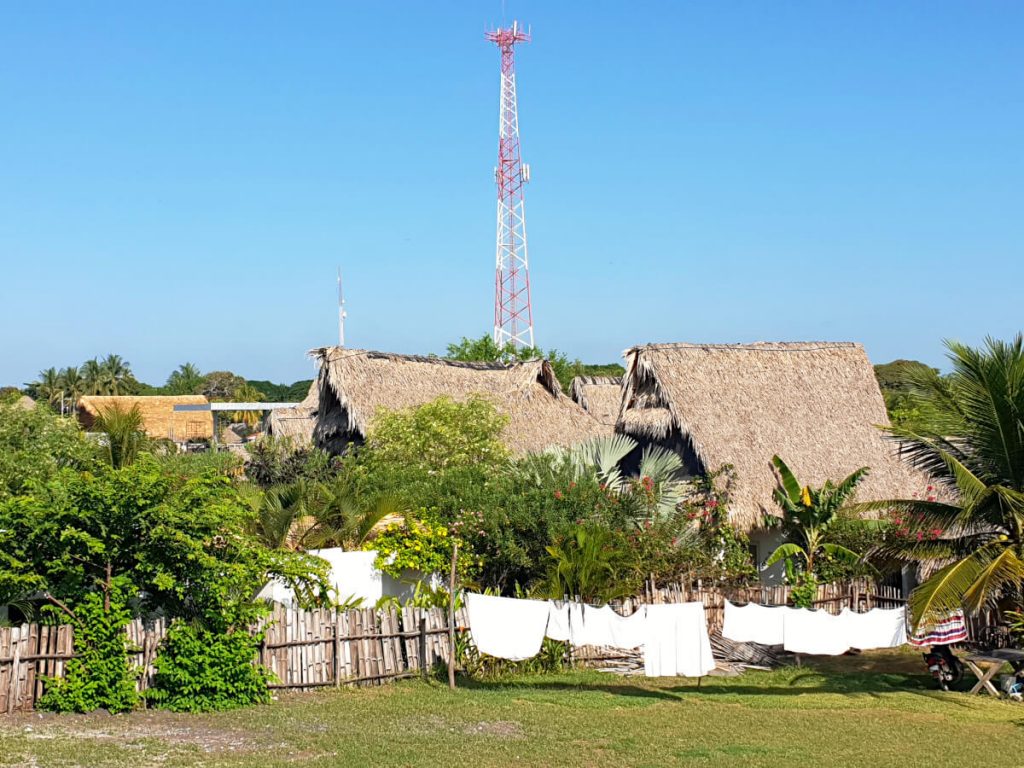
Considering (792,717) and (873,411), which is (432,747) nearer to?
(792,717)

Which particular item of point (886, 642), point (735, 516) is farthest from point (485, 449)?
point (886, 642)

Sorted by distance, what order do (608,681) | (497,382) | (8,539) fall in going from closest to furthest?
(8,539)
(608,681)
(497,382)

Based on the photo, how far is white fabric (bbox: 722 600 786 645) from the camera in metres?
13.1

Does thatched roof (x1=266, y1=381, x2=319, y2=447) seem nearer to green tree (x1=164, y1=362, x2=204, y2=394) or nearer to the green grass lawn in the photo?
the green grass lawn

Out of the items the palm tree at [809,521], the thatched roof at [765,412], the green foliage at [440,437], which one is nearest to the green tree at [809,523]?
the palm tree at [809,521]

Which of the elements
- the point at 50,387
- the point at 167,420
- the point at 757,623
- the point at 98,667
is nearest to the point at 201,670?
the point at 98,667

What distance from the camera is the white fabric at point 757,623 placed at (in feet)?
42.9

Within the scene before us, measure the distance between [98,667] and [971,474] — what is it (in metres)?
9.65

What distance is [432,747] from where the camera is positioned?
1027 centimetres

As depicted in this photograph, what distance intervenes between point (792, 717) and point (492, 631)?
3.48 m

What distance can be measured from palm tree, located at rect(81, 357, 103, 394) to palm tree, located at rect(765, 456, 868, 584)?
62.1 meters

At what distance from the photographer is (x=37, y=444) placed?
16.8 meters

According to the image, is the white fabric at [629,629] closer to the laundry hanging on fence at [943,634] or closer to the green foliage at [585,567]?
the green foliage at [585,567]

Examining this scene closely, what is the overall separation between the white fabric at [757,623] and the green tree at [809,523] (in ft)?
8.06
